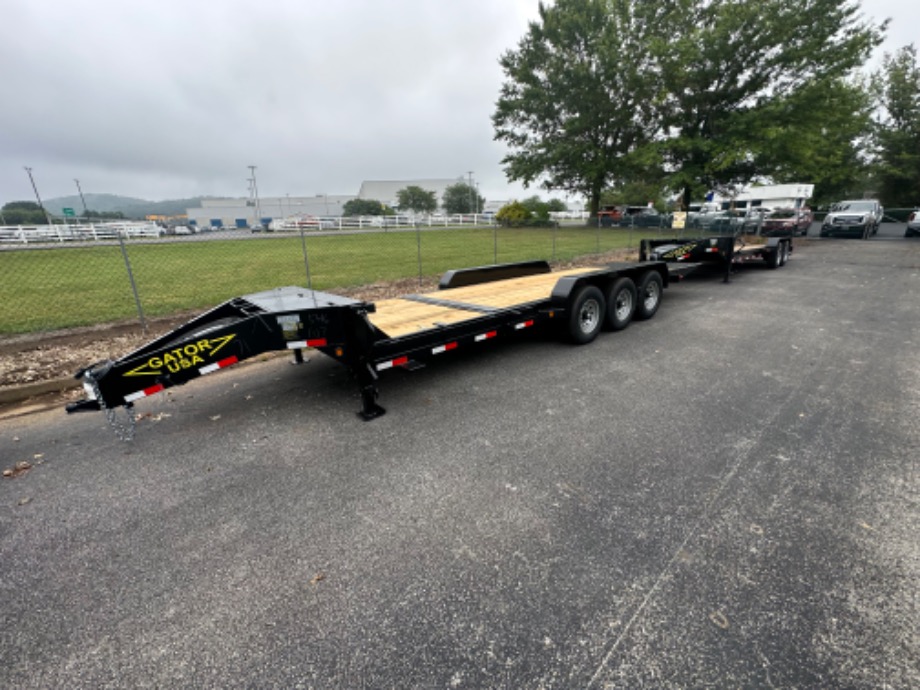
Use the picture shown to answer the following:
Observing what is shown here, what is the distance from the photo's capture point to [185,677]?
1.77 m

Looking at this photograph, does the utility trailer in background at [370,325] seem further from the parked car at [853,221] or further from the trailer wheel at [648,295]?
the parked car at [853,221]

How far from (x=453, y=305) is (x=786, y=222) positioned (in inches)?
1048

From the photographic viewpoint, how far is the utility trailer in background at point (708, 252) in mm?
9656

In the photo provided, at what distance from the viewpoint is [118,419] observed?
13.3 feet

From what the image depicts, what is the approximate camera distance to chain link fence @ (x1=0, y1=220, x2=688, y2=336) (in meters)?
7.79

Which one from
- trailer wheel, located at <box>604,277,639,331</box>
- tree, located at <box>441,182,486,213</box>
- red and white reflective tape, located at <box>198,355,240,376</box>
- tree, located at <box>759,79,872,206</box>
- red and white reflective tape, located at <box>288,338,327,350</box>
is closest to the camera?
red and white reflective tape, located at <box>198,355,240,376</box>

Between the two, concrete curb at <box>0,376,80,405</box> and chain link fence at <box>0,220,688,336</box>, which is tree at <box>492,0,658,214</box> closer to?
chain link fence at <box>0,220,688,336</box>

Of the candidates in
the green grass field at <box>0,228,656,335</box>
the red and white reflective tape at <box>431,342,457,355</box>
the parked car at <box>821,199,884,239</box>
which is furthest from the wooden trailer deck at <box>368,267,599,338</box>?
the parked car at <box>821,199,884,239</box>

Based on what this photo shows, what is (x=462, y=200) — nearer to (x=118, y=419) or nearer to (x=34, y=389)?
(x=34, y=389)

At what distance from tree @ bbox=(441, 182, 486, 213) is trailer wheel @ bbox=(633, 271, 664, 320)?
305 feet

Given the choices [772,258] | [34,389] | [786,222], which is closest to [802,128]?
[786,222]

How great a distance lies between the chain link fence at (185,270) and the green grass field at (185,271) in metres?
0.02

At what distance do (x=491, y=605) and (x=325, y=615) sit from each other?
Result: 797mm

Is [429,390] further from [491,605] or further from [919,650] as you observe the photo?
[919,650]
